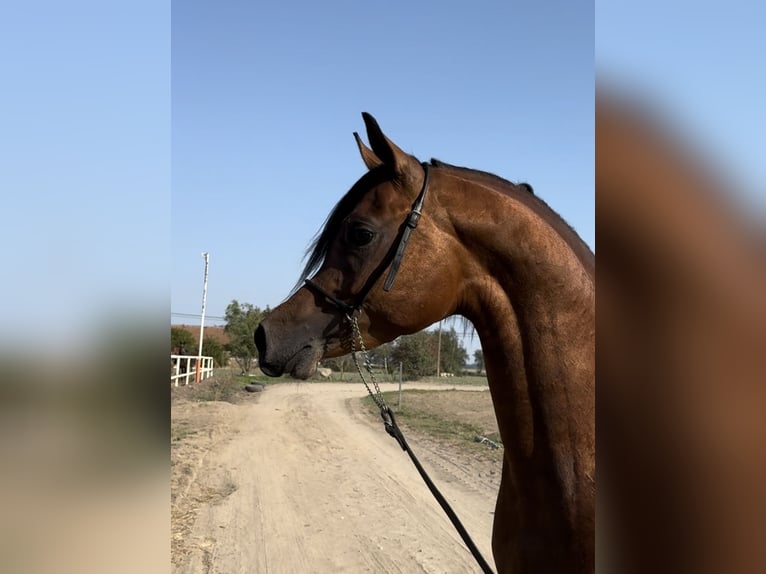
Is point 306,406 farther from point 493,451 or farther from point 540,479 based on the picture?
point 540,479

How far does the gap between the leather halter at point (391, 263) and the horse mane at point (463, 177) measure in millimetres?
144

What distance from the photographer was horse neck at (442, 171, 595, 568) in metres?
1.65

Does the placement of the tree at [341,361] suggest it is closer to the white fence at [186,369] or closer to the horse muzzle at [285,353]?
the horse muzzle at [285,353]

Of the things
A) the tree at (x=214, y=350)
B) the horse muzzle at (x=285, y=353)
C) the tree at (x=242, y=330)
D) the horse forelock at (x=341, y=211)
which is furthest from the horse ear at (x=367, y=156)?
the tree at (x=214, y=350)

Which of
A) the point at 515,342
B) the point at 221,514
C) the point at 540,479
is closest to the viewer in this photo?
the point at 540,479

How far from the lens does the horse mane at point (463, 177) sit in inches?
74.8

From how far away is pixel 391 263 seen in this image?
2023 mm

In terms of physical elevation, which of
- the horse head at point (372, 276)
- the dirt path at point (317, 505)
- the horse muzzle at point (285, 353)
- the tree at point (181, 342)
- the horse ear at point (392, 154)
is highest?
the horse ear at point (392, 154)

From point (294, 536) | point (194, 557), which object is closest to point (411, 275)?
point (194, 557)

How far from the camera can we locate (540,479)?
1.69 m

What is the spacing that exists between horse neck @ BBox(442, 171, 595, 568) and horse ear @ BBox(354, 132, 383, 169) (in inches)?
21.4
